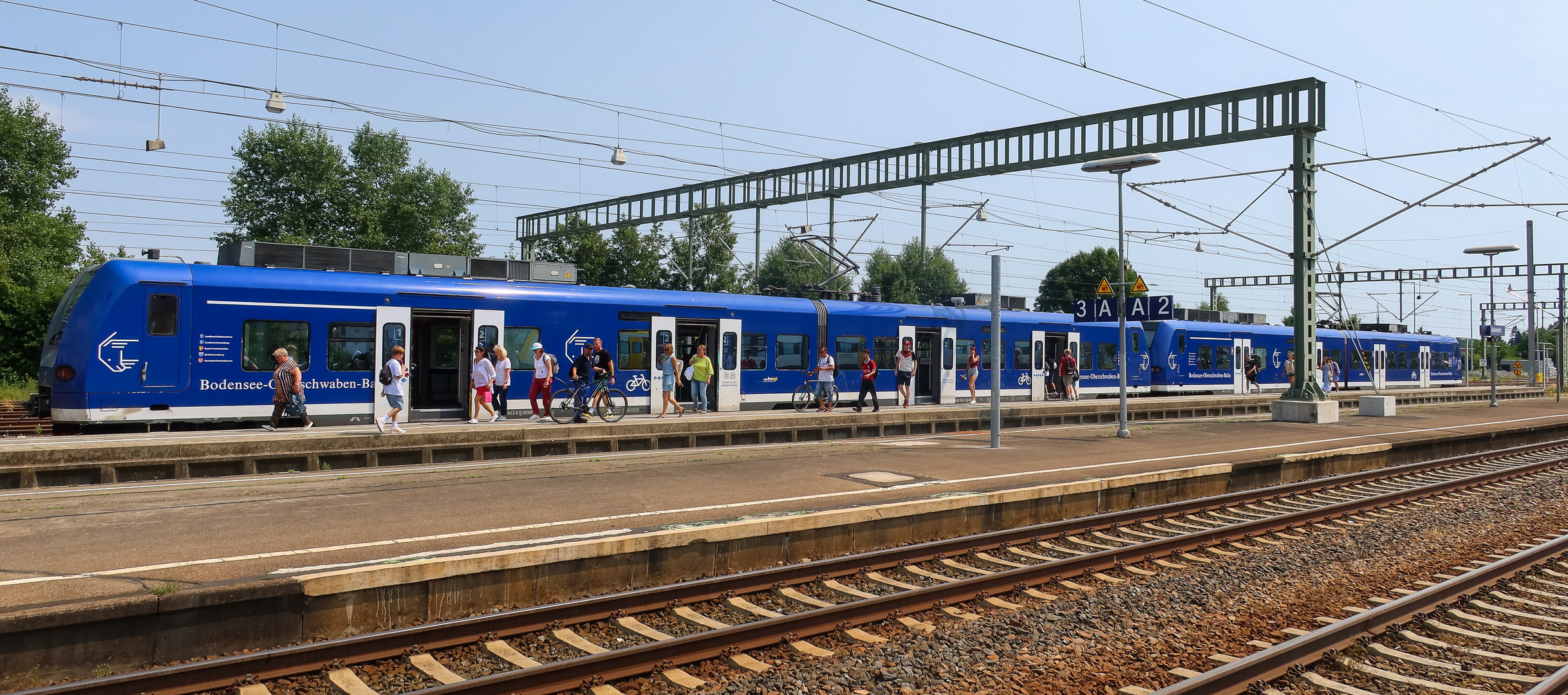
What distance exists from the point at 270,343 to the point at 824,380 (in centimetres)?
1169

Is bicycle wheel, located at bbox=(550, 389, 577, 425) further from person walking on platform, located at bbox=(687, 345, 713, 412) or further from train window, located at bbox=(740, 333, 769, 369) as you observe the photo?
train window, located at bbox=(740, 333, 769, 369)

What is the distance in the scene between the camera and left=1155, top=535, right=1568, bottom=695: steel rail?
17.7ft

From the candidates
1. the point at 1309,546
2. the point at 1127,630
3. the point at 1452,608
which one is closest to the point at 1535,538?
the point at 1309,546

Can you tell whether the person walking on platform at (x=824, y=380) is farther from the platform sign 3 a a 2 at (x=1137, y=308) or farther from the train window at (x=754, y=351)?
the platform sign 3 a a 2 at (x=1137, y=308)

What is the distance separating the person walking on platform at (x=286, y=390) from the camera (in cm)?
→ 1525

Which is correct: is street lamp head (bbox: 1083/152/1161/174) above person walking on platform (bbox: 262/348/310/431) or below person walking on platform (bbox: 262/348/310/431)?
above

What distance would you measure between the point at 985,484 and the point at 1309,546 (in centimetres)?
353

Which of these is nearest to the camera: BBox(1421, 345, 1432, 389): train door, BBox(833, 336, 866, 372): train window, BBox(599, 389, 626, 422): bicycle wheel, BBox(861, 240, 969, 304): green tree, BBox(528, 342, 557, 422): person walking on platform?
BBox(528, 342, 557, 422): person walking on platform

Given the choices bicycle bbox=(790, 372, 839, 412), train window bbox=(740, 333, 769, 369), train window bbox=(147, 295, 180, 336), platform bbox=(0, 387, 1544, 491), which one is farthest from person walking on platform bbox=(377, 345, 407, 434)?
bicycle bbox=(790, 372, 839, 412)

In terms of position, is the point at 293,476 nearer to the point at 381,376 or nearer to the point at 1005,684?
the point at 381,376

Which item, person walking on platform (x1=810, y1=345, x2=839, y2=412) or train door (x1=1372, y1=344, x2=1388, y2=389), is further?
train door (x1=1372, y1=344, x2=1388, y2=389)

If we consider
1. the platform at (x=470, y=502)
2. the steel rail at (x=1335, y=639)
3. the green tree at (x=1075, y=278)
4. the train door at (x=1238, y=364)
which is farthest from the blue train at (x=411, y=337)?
the green tree at (x=1075, y=278)

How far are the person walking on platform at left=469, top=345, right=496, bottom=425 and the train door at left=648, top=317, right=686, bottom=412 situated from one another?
3.94 meters

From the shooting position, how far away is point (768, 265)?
103m
